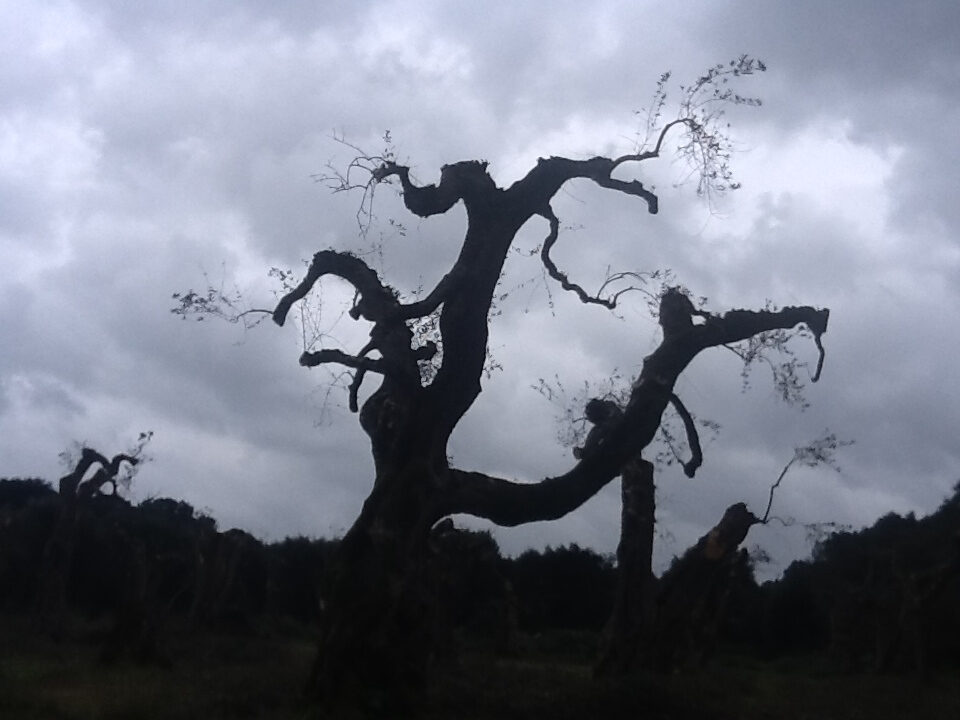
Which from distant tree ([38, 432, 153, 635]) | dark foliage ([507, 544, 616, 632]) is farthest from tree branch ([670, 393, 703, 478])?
→ dark foliage ([507, 544, 616, 632])

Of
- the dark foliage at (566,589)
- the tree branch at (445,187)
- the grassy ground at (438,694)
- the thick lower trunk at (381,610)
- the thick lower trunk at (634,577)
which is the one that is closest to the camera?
the thick lower trunk at (381,610)

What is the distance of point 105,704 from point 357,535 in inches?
165

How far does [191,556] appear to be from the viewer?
43.4 m

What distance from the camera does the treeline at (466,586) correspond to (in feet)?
91.8

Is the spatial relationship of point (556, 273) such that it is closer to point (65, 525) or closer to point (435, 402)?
point (435, 402)

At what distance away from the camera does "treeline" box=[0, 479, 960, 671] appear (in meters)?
28.0

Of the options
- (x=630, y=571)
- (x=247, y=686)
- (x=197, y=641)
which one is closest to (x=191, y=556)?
(x=197, y=641)

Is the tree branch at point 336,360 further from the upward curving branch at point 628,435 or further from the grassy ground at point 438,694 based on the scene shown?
the grassy ground at point 438,694

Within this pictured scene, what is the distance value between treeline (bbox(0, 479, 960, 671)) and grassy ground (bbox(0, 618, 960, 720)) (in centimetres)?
147

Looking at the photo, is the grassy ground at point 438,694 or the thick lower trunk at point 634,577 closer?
the grassy ground at point 438,694

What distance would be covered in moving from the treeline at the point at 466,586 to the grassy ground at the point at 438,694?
4.83 feet

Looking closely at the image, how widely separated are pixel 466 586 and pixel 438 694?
35492 mm

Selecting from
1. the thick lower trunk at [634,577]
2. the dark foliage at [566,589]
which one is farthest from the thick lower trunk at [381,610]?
the dark foliage at [566,589]

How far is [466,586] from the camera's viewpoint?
50750mm
